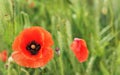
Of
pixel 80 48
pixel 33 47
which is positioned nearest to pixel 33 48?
pixel 33 47

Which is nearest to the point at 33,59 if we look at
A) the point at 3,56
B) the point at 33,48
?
the point at 33,48

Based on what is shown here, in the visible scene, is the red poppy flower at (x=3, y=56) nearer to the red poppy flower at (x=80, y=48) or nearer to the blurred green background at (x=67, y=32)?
the blurred green background at (x=67, y=32)

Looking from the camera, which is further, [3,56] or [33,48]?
[3,56]

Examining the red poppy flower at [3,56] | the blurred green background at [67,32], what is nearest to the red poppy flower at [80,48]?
the blurred green background at [67,32]

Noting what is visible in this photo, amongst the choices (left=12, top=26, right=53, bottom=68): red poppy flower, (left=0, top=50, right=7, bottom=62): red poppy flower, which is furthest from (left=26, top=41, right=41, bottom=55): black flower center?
(left=0, top=50, right=7, bottom=62): red poppy flower

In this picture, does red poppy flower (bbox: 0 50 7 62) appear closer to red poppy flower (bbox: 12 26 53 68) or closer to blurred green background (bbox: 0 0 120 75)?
blurred green background (bbox: 0 0 120 75)

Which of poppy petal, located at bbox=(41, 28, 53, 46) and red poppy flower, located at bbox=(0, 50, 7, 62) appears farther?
red poppy flower, located at bbox=(0, 50, 7, 62)

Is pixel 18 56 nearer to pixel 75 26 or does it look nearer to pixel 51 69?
pixel 51 69

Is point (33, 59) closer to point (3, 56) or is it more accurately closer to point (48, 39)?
point (48, 39)
